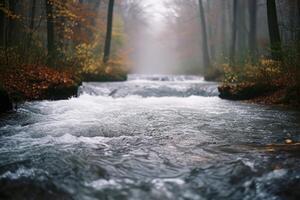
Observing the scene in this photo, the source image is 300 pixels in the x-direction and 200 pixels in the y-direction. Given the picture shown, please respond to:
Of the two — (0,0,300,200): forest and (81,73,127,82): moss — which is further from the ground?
(81,73,127,82): moss

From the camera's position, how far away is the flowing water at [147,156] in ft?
12.2

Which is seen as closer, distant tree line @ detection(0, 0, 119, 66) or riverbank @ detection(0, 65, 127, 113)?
riverbank @ detection(0, 65, 127, 113)

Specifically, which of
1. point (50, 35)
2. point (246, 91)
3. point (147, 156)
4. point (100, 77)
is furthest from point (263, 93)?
point (100, 77)

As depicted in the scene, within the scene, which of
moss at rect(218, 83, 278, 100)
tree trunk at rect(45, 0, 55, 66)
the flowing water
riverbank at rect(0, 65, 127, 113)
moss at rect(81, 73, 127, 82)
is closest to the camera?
the flowing water

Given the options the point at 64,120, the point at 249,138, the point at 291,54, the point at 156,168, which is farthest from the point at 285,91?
the point at 156,168

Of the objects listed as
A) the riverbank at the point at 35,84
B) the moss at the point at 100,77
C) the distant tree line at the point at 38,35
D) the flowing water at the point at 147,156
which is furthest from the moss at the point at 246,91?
the moss at the point at 100,77

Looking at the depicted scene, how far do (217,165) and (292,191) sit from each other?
1.03 meters

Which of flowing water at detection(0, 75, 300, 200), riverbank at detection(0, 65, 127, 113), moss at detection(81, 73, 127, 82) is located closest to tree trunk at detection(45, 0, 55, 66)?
riverbank at detection(0, 65, 127, 113)

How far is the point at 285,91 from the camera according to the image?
1061 centimetres

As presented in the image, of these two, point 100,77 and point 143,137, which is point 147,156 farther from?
point 100,77

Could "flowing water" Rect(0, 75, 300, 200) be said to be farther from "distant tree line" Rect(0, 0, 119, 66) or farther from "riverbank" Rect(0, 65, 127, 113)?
"distant tree line" Rect(0, 0, 119, 66)

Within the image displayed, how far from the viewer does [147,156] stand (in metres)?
4.90

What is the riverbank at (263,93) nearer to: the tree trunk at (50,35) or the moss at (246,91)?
the moss at (246,91)

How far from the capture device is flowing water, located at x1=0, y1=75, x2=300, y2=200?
371 centimetres
